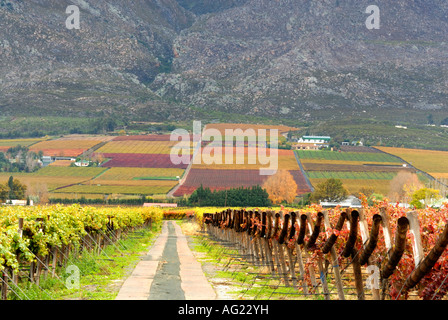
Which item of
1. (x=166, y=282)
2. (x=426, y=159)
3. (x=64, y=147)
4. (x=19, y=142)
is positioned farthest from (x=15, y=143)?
(x=166, y=282)

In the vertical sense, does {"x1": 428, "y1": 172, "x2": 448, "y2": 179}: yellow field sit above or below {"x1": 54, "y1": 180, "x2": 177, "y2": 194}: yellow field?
above

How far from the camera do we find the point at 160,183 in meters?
136

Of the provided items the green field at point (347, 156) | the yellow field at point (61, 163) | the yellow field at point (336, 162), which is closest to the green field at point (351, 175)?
the yellow field at point (336, 162)

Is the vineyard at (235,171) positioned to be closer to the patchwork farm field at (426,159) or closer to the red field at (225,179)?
the red field at (225,179)

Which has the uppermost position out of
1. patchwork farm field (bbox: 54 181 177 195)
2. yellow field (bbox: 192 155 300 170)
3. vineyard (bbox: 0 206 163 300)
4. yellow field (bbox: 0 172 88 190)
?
vineyard (bbox: 0 206 163 300)

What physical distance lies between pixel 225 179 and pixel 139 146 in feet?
157

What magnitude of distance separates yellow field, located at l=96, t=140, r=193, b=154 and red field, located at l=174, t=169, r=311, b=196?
28.3 meters

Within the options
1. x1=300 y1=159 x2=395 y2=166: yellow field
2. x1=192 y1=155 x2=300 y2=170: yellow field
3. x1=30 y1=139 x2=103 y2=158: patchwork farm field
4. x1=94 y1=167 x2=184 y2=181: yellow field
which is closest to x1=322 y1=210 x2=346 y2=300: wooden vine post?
x1=94 y1=167 x2=184 y2=181: yellow field

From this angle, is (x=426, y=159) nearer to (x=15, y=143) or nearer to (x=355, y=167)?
(x=355, y=167)

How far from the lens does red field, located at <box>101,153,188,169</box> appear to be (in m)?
155

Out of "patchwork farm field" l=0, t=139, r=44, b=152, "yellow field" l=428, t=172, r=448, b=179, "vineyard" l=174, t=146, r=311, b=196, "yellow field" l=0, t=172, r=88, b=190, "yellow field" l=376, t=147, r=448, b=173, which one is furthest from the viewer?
"patchwork farm field" l=0, t=139, r=44, b=152

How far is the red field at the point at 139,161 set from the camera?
508ft

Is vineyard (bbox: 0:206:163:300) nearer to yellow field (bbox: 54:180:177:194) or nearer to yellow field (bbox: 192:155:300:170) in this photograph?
yellow field (bbox: 54:180:177:194)
